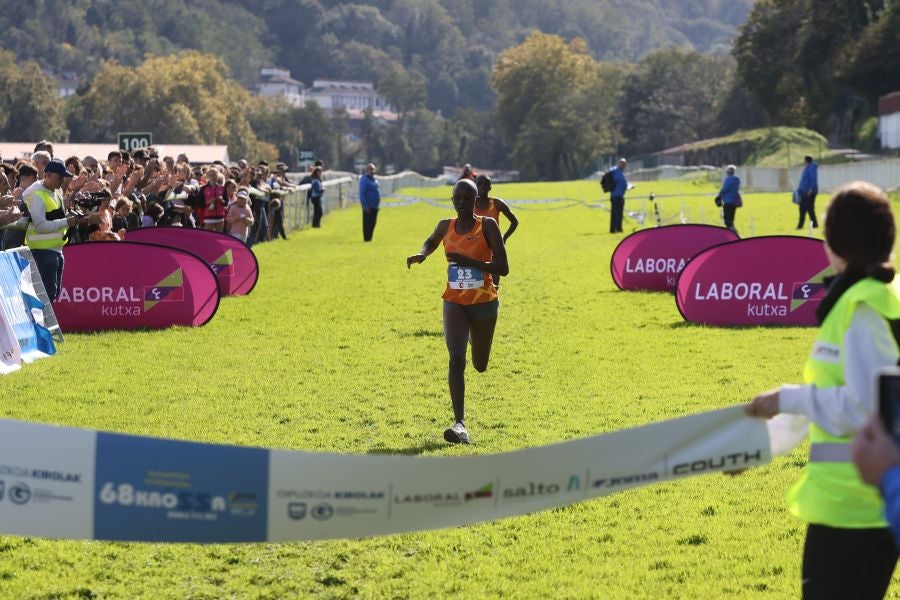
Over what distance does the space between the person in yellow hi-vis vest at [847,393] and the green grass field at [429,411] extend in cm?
227

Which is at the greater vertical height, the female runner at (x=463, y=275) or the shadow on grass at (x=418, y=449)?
the female runner at (x=463, y=275)

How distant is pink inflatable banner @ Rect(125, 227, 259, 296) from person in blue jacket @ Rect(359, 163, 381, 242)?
39.1 ft

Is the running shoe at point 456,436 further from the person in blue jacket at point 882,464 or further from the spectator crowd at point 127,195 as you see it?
the person in blue jacket at point 882,464

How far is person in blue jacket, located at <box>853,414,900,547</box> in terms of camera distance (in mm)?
2990

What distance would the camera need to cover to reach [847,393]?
409 centimetres

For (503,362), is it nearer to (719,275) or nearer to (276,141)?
(719,275)

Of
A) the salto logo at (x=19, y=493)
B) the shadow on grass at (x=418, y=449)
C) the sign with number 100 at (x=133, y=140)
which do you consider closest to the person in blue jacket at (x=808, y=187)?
the sign with number 100 at (x=133, y=140)

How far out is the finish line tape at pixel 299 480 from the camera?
15.2 ft

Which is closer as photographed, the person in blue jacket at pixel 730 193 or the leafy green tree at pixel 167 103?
the person in blue jacket at pixel 730 193

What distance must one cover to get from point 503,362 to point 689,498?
5.94 meters

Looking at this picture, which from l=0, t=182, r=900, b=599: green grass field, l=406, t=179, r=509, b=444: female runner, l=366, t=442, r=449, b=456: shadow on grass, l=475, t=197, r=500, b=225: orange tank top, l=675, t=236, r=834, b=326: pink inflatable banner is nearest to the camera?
l=0, t=182, r=900, b=599: green grass field

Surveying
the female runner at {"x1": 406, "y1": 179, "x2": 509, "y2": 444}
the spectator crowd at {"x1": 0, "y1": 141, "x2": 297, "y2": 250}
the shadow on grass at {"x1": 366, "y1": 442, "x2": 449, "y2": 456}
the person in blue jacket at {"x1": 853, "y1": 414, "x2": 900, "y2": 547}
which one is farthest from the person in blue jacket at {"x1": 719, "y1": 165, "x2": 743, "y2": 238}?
the person in blue jacket at {"x1": 853, "y1": 414, "x2": 900, "y2": 547}

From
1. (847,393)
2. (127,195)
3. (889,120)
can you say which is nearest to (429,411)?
(847,393)

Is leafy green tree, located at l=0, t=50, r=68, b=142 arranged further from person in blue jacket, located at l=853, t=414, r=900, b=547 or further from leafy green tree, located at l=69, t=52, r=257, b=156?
person in blue jacket, located at l=853, t=414, r=900, b=547
